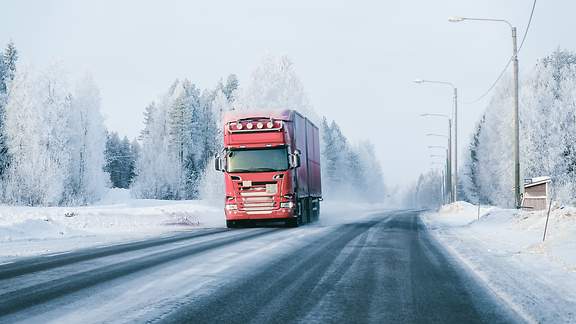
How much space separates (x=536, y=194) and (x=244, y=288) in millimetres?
20464

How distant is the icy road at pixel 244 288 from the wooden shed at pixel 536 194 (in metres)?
13.3

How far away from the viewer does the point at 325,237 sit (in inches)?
656

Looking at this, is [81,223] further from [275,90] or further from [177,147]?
[177,147]

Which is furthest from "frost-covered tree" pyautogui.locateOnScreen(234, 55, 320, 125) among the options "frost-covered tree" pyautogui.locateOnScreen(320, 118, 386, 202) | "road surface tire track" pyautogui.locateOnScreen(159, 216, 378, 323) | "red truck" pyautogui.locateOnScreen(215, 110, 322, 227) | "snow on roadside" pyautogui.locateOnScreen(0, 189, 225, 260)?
"road surface tire track" pyautogui.locateOnScreen(159, 216, 378, 323)

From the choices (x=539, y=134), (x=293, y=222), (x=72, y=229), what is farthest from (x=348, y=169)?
(x=72, y=229)

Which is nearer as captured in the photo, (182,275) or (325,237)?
(182,275)

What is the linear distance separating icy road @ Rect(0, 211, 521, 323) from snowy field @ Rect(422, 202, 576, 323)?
1.02 feet

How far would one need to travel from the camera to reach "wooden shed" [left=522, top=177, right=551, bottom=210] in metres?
23.6

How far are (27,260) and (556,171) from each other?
137 feet

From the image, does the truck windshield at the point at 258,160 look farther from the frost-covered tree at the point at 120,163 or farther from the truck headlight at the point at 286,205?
the frost-covered tree at the point at 120,163

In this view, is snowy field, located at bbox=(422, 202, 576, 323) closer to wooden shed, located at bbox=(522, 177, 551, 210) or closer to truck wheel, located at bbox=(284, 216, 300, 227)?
wooden shed, located at bbox=(522, 177, 551, 210)

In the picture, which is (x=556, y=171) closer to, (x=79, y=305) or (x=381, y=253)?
(x=381, y=253)

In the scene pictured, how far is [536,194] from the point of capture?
24875mm

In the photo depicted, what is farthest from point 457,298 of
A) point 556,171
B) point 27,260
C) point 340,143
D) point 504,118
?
point 340,143
